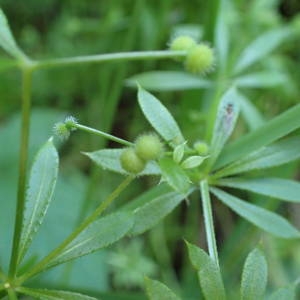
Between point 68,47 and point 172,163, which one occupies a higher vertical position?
point 68,47

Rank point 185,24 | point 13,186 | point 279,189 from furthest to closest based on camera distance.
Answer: point 185,24
point 13,186
point 279,189

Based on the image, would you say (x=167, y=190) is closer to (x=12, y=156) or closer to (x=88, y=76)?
(x=12, y=156)

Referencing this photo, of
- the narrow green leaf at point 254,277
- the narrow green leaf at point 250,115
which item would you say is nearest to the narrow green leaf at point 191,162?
the narrow green leaf at point 254,277

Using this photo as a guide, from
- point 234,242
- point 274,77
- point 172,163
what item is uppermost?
point 274,77

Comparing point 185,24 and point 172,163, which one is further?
point 185,24

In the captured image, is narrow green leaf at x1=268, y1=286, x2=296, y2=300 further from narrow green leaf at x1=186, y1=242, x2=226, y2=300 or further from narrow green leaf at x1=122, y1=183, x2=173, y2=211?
narrow green leaf at x1=122, y1=183, x2=173, y2=211

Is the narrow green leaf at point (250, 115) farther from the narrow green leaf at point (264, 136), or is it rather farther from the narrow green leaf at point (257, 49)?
the narrow green leaf at point (264, 136)

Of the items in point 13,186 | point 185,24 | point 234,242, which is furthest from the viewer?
point 185,24

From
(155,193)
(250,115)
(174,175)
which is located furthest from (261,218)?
(250,115)

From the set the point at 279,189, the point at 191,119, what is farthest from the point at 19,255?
the point at 191,119
